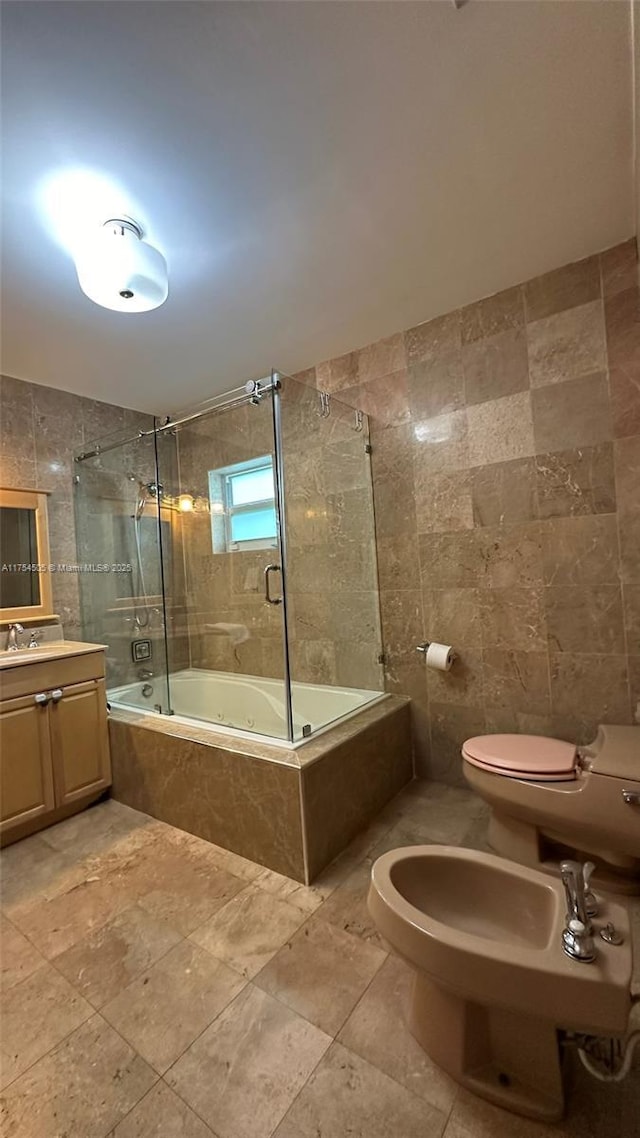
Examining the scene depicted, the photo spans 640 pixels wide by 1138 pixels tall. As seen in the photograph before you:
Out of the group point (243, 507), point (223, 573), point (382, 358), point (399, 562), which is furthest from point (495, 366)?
point (223, 573)

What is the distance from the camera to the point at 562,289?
1917 mm

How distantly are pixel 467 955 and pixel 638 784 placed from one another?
0.88 meters

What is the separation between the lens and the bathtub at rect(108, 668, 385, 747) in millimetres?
2086

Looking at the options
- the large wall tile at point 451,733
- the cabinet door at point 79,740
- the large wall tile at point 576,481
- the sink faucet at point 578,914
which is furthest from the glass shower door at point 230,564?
the sink faucet at point 578,914

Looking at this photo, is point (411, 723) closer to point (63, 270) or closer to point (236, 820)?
point (236, 820)

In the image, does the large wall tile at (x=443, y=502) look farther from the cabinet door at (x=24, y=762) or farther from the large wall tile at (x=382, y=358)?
the cabinet door at (x=24, y=762)

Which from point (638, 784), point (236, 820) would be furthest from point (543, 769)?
point (236, 820)

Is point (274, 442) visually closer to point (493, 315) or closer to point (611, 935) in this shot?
point (493, 315)

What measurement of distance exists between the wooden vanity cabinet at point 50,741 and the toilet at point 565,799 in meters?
1.90

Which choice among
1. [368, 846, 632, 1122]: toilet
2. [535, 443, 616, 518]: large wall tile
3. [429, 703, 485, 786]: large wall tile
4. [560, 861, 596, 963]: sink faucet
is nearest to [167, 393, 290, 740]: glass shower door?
[429, 703, 485, 786]: large wall tile

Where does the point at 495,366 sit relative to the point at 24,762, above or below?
above

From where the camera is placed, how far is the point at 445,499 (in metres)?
2.27

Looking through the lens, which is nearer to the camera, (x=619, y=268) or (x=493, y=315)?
(x=619, y=268)

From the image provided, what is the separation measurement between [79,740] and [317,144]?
105 inches
